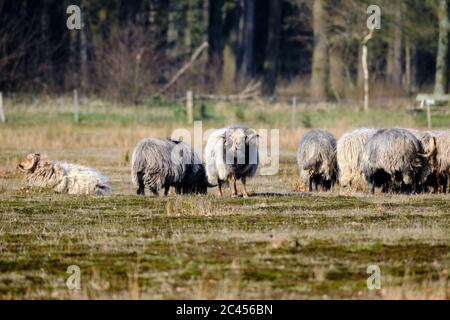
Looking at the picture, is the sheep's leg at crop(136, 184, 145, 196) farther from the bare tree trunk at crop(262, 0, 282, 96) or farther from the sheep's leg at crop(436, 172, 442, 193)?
the bare tree trunk at crop(262, 0, 282, 96)

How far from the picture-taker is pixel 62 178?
74.2 ft

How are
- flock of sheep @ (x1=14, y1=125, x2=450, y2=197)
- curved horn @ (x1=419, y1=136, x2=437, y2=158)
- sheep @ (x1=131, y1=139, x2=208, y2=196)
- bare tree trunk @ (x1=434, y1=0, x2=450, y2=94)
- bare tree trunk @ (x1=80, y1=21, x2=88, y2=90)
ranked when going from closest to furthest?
flock of sheep @ (x1=14, y1=125, x2=450, y2=197), sheep @ (x1=131, y1=139, x2=208, y2=196), curved horn @ (x1=419, y1=136, x2=437, y2=158), bare tree trunk @ (x1=434, y1=0, x2=450, y2=94), bare tree trunk @ (x1=80, y1=21, x2=88, y2=90)

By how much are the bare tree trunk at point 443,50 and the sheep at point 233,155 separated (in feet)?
96.4

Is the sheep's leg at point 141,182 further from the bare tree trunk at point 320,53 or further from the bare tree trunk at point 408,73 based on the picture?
the bare tree trunk at point 408,73

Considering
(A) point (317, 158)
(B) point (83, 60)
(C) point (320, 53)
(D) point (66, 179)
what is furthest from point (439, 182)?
(B) point (83, 60)

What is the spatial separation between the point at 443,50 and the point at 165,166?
30572 mm

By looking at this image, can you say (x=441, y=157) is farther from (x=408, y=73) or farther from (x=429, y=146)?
(x=408, y=73)

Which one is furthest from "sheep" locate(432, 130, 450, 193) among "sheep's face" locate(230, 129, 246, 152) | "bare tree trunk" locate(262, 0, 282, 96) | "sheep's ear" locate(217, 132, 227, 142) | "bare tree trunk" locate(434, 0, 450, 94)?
"bare tree trunk" locate(262, 0, 282, 96)

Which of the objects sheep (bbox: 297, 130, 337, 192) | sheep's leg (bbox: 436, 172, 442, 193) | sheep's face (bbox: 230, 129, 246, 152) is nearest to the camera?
sheep's face (bbox: 230, 129, 246, 152)

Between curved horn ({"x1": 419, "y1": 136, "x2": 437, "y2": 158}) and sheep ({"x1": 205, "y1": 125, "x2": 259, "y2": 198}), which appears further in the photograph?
curved horn ({"x1": 419, "y1": 136, "x2": 437, "y2": 158})

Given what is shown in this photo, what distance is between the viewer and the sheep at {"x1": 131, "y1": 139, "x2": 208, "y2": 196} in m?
20.7
